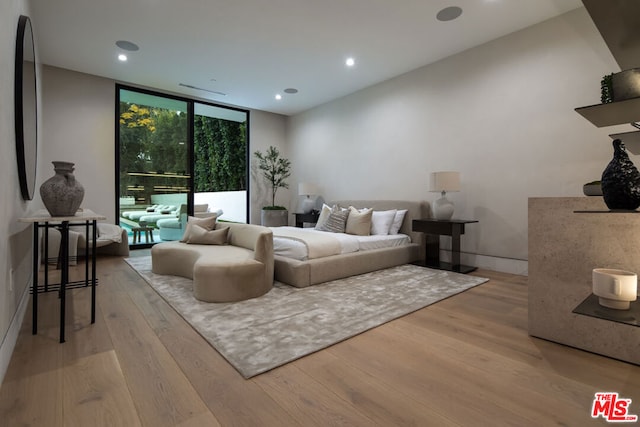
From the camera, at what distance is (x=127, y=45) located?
13.8 feet

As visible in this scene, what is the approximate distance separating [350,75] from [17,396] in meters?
5.28

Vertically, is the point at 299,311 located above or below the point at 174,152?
below

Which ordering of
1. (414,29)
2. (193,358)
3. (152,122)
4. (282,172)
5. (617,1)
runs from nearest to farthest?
(617,1) < (193,358) < (414,29) < (152,122) < (282,172)

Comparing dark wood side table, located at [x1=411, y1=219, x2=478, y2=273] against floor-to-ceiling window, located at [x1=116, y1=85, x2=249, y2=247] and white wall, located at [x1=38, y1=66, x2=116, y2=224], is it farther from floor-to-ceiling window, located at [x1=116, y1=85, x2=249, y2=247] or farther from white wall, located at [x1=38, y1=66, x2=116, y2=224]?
white wall, located at [x1=38, y1=66, x2=116, y2=224]

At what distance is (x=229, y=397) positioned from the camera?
1.46m

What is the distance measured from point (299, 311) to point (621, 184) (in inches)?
84.6

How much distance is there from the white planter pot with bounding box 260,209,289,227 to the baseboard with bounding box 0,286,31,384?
174 inches

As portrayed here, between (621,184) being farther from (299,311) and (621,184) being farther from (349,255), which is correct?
(349,255)

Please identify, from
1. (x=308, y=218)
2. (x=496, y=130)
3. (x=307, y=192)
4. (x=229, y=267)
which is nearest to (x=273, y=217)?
(x=308, y=218)

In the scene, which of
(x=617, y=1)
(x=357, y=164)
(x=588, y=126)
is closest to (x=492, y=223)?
(x=588, y=126)

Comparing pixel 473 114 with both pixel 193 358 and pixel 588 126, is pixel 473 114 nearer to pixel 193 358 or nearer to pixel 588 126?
pixel 588 126

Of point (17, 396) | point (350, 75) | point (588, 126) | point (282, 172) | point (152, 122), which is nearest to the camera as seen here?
point (17, 396)

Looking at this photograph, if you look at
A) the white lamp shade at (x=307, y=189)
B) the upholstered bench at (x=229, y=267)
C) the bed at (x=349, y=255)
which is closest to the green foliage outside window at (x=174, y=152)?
the white lamp shade at (x=307, y=189)

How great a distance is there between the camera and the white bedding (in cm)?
349
